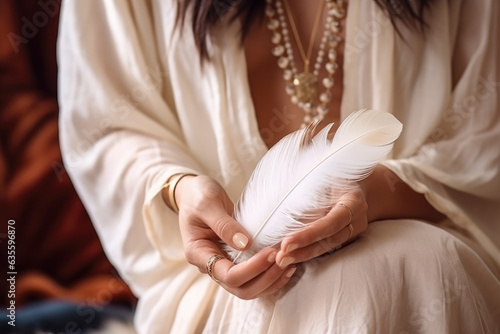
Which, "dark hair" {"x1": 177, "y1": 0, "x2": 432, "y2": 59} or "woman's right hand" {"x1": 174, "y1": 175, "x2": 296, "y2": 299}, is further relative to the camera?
"dark hair" {"x1": 177, "y1": 0, "x2": 432, "y2": 59}

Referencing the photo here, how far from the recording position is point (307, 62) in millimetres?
754

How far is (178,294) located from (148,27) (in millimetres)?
317

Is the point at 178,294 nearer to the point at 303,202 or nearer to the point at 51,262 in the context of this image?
the point at 303,202

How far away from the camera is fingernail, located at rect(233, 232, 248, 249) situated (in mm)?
557

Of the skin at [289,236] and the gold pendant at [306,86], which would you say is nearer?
the skin at [289,236]

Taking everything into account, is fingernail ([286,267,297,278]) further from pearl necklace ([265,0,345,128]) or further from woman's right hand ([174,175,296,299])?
pearl necklace ([265,0,345,128])

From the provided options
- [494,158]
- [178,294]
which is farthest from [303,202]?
[494,158]

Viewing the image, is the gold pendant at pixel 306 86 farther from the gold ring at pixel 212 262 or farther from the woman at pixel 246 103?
the gold ring at pixel 212 262

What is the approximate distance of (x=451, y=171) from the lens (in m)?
0.71

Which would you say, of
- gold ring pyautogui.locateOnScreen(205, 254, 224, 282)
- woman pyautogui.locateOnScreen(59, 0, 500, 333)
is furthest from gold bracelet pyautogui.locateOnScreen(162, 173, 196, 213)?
gold ring pyautogui.locateOnScreen(205, 254, 224, 282)

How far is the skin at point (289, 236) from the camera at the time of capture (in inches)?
21.3

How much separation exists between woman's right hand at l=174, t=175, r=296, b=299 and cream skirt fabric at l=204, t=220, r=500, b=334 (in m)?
0.02

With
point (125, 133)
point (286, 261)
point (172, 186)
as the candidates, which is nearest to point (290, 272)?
point (286, 261)

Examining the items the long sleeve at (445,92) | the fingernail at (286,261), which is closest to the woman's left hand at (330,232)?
the fingernail at (286,261)
